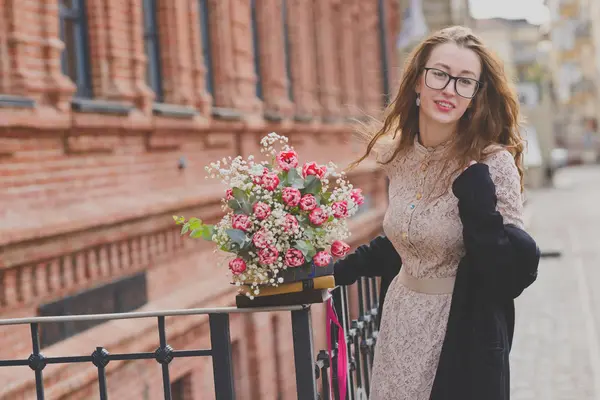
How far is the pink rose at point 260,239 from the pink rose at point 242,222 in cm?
5

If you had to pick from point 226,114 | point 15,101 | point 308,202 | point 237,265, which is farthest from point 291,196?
point 226,114

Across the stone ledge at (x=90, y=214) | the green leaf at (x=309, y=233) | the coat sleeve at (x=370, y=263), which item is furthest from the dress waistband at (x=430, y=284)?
the stone ledge at (x=90, y=214)

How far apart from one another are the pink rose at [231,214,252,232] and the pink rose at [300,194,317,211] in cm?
19

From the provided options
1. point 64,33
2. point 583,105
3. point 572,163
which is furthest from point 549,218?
point 583,105

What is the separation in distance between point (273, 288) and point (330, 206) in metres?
0.35

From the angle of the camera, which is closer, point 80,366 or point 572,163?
point 80,366

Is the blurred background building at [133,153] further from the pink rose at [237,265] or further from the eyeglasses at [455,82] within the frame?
the pink rose at [237,265]

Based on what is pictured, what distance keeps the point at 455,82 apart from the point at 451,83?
1 centimetres

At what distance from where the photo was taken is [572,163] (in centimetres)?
8831

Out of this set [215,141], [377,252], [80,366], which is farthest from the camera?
[215,141]

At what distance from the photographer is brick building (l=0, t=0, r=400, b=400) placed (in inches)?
240

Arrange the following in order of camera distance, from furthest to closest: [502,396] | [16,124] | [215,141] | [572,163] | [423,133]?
[572,163], [215,141], [16,124], [423,133], [502,396]

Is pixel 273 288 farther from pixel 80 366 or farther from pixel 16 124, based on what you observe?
pixel 80 366

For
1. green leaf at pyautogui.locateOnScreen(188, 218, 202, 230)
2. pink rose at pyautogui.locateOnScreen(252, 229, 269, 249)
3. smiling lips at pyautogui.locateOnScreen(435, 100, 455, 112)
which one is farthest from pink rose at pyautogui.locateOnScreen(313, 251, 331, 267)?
smiling lips at pyautogui.locateOnScreen(435, 100, 455, 112)
